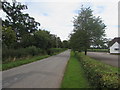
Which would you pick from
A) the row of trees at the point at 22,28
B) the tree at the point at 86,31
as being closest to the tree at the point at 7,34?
the row of trees at the point at 22,28

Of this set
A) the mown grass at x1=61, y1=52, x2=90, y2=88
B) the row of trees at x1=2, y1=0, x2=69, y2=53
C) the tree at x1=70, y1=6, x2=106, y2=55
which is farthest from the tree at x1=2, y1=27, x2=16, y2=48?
the mown grass at x1=61, y1=52, x2=90, y2=88

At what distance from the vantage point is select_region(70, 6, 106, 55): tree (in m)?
24.2

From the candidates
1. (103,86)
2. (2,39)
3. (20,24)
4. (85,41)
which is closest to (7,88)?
(103,86)

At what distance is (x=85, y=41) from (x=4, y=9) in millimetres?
21531

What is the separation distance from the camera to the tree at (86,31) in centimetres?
2423

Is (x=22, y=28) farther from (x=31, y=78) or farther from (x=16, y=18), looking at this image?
(x=31, y=78)

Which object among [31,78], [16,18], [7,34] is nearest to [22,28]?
[16,18]

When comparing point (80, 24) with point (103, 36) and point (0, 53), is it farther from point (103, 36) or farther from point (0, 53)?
point (0, 53)

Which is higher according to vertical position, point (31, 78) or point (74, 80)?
point (74, 80)

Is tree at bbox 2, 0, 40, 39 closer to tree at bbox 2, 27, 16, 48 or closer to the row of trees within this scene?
the row of trees

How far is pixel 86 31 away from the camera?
24828mm

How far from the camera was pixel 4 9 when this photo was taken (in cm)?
3050

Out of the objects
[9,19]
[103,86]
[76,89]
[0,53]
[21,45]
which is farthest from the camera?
[9,19]

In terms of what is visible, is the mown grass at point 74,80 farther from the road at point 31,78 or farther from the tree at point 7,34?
the tree at point 7,34
